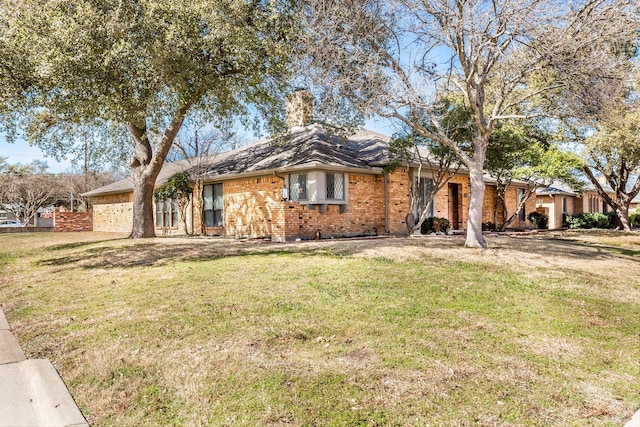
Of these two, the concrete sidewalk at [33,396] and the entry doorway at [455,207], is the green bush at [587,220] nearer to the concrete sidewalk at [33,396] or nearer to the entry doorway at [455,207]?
the entry doorway at [455,207]

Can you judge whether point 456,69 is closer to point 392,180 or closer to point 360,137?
point 392,180

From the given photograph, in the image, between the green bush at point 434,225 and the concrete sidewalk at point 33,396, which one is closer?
the concrete sidewalk at point 33,396

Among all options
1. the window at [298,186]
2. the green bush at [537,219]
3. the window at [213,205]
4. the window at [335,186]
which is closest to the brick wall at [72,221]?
the window at [213,205]

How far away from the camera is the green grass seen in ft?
11.0

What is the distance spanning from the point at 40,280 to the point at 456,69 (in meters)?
11.4

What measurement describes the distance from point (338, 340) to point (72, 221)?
98.1 ft

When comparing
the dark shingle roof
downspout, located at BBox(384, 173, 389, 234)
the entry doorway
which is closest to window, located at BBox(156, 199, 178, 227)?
the dark shingle roof

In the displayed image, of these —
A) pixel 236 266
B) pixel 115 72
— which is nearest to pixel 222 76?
pixel 115 72

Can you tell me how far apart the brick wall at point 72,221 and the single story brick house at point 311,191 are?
14.2 m

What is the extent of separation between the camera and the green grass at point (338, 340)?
11.0 ft

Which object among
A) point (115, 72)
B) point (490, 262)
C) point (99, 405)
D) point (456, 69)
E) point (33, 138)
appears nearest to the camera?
point (99, 405)

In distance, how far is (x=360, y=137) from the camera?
65.0 feet

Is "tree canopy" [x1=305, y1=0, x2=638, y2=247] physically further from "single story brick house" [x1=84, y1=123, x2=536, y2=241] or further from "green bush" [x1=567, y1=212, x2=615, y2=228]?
"green bush" [x1=567, y1=212, x2=615, y2=228]

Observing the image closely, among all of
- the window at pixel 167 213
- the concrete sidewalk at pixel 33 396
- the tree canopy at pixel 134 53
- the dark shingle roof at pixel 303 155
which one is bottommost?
the concrete sidewalk at pixel 33 396
